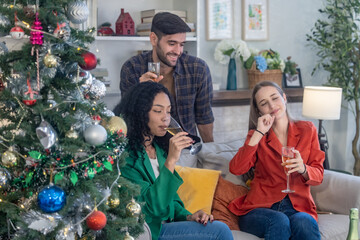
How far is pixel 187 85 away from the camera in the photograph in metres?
3.36

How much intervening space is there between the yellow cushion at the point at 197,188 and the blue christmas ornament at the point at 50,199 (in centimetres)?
125

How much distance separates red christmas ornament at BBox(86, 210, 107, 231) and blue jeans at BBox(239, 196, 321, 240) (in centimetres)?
118

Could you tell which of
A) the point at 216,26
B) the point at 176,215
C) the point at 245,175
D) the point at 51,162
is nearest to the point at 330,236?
the point at 245,175

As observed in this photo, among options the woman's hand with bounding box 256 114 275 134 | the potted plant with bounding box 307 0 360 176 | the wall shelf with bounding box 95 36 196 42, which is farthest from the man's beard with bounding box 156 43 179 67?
the potted plant with bounding box 307 0 360 176

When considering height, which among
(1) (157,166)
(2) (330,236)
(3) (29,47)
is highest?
(3) (29,47)

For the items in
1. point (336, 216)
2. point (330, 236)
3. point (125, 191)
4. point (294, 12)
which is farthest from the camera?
point (294, 12)

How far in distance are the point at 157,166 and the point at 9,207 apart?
88cm

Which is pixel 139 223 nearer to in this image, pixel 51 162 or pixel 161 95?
pixel 51 162

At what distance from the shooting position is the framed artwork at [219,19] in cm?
438

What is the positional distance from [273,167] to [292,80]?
81.5 inches

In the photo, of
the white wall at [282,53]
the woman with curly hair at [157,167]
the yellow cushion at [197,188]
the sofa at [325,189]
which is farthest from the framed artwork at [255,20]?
the woman with curly hair at [157,167]

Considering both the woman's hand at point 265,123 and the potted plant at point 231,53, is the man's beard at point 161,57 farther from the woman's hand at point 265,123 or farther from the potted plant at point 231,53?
the potted plant at point 231,53

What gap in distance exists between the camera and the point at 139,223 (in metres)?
2.02

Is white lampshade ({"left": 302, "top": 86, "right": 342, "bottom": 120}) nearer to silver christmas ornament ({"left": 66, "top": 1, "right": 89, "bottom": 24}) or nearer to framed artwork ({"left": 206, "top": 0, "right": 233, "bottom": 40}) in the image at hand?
framed artwork ({"left": 206, "top": 0, "right": 233, "bottom": 40})
